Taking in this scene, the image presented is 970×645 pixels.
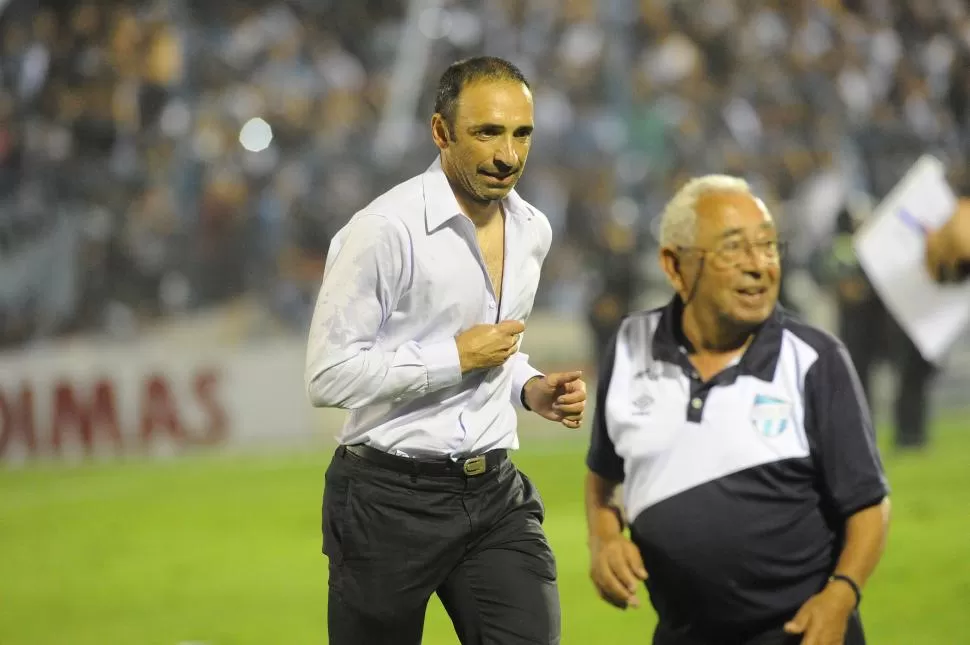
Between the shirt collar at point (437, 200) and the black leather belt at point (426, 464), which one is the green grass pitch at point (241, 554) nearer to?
the black leather belt at point (426, 464)

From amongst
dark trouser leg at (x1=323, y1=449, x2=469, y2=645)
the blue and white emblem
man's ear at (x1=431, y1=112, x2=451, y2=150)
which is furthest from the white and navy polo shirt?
man's ear at (x1=431, y1=112, x2=451, y2=150)

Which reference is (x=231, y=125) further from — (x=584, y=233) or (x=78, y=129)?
(x=584, y=233)

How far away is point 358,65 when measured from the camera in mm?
14523

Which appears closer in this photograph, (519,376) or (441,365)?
(441,365)

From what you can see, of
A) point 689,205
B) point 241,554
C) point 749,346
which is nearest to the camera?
point 749,346

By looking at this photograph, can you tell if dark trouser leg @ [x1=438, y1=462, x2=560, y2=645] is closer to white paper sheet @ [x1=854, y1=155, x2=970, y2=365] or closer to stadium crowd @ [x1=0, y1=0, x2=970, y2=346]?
white paper sheet @ [x1=854, y1=155, x2=970, y2=365]

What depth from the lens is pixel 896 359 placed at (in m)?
11.0

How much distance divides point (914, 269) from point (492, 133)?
3.29ft

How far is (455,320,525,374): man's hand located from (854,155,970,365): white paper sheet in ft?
2.66

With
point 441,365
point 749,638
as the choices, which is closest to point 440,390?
point 441,365

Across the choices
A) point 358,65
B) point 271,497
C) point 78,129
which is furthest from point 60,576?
point 358,65

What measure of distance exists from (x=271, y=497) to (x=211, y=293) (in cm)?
286

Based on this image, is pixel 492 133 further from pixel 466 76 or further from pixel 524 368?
pixel 524 368

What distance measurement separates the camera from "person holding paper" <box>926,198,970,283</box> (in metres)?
2.32
